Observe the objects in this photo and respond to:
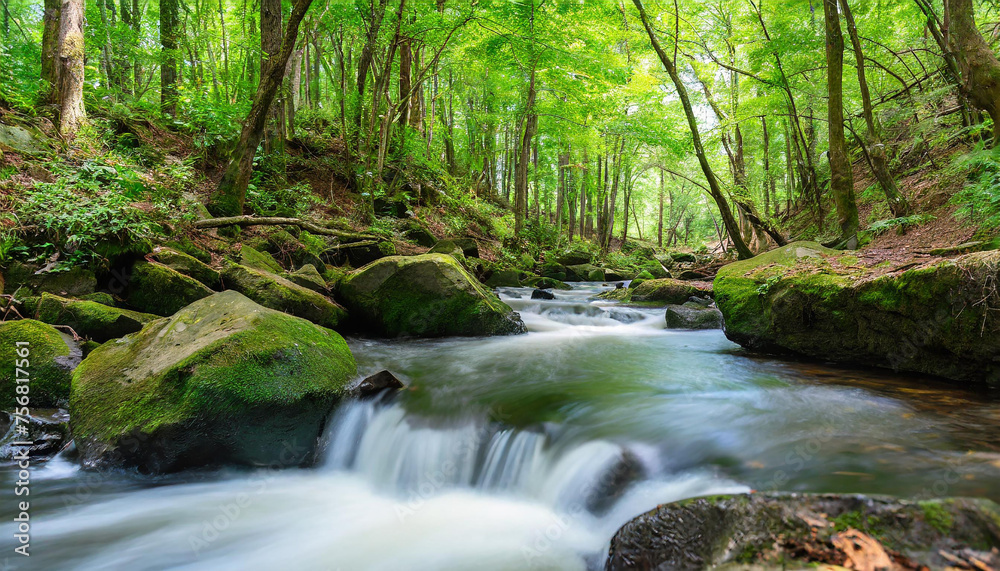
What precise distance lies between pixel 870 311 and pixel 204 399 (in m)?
5.94

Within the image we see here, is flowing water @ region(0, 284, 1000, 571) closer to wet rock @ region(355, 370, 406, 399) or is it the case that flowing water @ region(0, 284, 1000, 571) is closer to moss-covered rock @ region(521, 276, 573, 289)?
wet rock @ region(355, 370, 406, 399)

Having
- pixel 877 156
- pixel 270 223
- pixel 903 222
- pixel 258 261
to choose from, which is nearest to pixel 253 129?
pixel 270 223

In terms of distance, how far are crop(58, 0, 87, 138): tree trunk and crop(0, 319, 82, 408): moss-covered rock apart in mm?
5062

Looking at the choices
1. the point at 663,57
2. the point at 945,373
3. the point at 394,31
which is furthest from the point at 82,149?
the point at 945,373

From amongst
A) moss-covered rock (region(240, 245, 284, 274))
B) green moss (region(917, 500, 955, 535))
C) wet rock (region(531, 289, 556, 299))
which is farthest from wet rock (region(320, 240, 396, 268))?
green moss (region(917, 500, 955, 535))

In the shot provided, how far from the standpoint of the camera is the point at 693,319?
752 cm

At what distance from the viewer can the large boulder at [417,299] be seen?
664 centimetres

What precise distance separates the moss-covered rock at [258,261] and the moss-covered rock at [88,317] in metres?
1.85

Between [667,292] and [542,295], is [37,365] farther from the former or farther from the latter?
[667,292]

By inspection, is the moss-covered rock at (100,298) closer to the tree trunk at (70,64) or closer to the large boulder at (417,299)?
the large boulder at (417,299)

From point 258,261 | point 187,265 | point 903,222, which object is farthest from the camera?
point 903,222

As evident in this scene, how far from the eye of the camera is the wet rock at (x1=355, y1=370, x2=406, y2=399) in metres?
4.41

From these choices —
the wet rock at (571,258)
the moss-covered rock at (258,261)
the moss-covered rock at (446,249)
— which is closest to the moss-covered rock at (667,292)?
→ the moss-covered rock at (446,249)

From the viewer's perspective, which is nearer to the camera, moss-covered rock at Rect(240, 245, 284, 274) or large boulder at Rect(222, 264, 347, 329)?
large boulder at Rect(222, 264, 347, 329)
